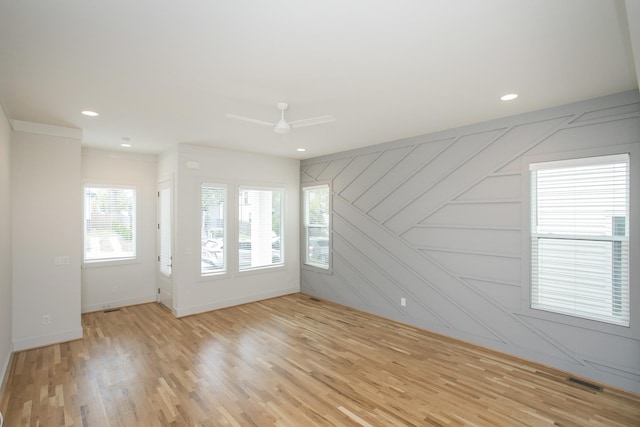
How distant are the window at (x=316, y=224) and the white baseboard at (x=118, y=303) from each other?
3.06m

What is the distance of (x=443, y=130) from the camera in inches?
166

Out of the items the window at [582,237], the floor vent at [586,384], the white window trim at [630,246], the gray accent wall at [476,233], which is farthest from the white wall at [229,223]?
the floor vent at [586,384]

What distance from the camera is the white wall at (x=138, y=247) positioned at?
17.3ft

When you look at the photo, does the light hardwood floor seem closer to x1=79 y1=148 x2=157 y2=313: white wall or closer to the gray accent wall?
the gray accent wall

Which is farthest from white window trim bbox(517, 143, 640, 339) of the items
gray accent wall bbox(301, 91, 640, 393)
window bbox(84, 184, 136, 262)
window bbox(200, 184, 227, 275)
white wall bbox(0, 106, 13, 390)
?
window bbox(84, 184, 136, 262)

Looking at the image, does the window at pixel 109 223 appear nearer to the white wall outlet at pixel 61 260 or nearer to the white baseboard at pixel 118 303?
the white baseboard at pixel 118 303

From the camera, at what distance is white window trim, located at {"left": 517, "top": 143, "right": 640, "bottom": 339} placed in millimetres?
2863

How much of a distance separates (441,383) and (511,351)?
47.0 inches

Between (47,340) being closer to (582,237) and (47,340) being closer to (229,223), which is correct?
(229,223)

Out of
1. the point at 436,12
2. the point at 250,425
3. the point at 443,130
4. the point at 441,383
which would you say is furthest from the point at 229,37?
the point at 441,383

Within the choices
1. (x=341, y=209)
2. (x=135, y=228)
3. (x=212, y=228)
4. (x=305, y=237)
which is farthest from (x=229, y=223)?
(x=341, y=209)

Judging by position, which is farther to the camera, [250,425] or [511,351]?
[511,351]

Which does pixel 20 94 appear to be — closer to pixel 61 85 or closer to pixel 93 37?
pixel 61 85

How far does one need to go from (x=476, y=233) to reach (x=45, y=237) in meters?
5.51
